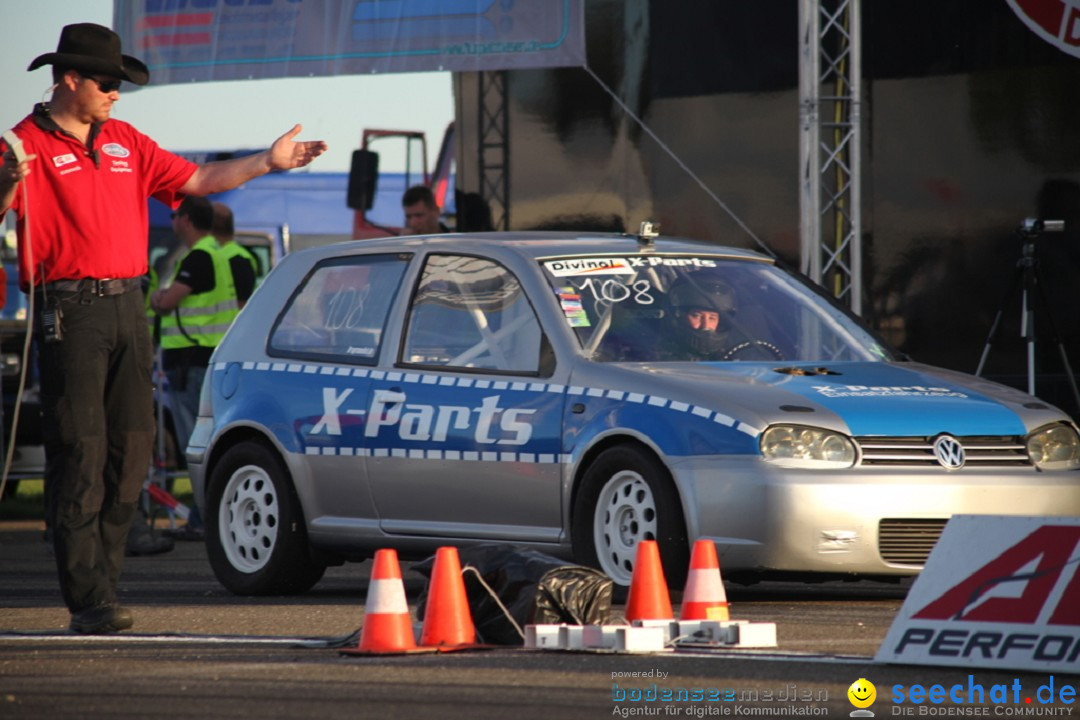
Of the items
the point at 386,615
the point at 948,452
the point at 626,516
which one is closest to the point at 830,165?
the point at 948,452

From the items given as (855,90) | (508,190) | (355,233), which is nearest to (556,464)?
(855,90)

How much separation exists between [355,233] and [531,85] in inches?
202

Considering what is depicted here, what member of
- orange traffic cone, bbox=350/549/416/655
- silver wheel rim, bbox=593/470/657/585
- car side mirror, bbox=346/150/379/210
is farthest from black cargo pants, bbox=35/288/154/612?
car side mirror, bbox=346/150/379/210

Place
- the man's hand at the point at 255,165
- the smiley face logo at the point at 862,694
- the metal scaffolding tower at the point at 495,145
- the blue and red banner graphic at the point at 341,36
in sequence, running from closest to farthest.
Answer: the smiley face logo at the point at 862,694, the man's hand at the point at 255,165, the blue and red banner graphic at the point at 341,36, the metal scaffolding tower at the point at 495,145

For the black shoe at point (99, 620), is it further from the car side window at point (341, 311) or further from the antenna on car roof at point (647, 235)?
the antenna on car roof at point (647, 235)

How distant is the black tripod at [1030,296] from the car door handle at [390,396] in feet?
14.4

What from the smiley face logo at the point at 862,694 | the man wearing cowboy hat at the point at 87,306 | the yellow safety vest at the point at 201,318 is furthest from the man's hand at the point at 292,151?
the yellow safety vest at the point at 201,318

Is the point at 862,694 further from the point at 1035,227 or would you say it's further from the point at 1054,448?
the point at 1035,227

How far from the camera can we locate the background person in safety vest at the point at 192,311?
12.6 meters

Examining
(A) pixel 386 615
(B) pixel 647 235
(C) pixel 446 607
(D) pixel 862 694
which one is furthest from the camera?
(B) pixel 647 235

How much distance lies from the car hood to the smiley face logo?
7.87 feet

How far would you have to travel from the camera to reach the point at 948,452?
7.86m

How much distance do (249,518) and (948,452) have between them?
10.3 ft

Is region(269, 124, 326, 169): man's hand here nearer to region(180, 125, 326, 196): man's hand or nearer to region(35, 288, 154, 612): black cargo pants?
region(180, 125, 326, 196): man's hand
